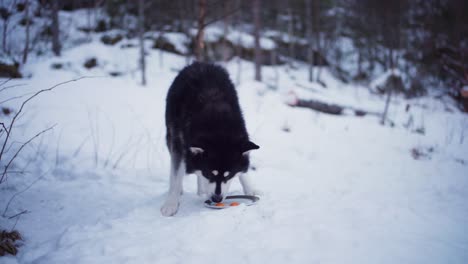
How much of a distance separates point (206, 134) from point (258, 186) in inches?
53.8

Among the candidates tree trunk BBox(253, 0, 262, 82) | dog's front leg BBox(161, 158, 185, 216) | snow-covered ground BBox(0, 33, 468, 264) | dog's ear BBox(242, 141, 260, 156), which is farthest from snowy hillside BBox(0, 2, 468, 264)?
tree trunk BBox(253, 0, 262, 82)

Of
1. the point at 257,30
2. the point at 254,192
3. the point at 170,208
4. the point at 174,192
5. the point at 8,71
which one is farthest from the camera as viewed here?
the point at 257,30

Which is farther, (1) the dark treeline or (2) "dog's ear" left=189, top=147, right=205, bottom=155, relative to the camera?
(1) the dark treeline

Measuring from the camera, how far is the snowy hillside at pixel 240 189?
1890mm

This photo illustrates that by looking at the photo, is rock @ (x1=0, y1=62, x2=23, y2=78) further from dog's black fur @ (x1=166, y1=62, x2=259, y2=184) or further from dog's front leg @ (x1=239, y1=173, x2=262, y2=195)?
dog's front leg @ (x1=239, y1=173, x2=262, y2=195)

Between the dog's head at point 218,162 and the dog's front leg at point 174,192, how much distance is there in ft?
1.41

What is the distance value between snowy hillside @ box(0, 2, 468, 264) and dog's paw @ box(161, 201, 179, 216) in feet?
0.30

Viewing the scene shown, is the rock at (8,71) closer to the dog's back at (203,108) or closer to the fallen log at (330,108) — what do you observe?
the dog's back at (203,108)

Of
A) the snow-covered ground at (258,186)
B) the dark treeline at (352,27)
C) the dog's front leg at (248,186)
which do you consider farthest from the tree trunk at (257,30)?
the dog's front leg at (248,186)

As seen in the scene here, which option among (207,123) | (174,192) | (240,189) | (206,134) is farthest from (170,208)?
(240,189)

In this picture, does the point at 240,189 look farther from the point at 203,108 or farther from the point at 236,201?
the point at 203,108

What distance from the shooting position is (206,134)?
2826 mm

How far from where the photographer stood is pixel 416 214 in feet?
7.99

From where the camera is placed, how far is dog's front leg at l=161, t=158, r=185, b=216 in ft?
9.40
